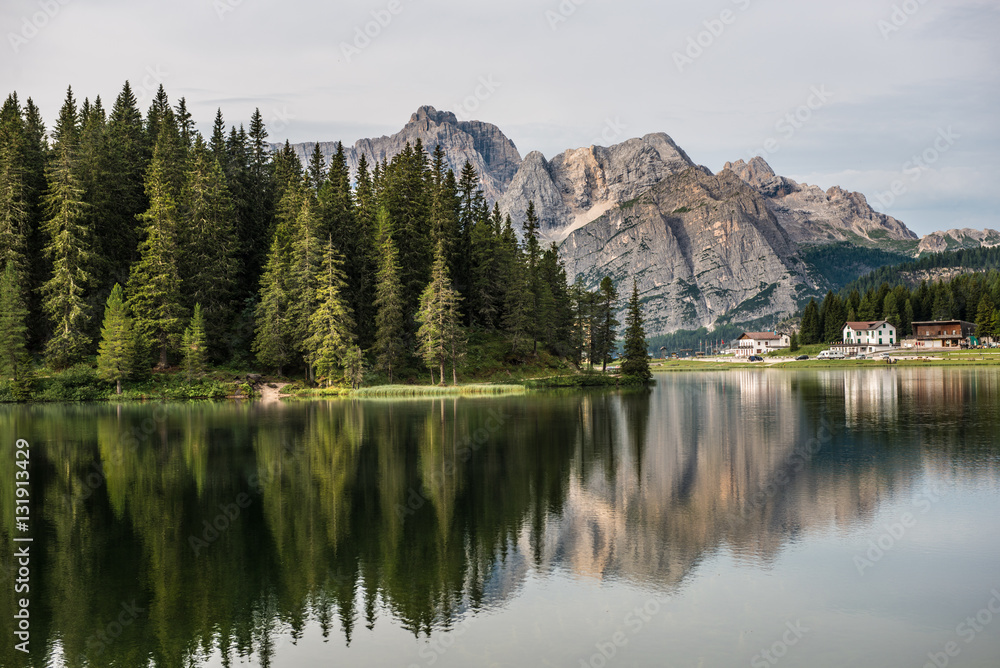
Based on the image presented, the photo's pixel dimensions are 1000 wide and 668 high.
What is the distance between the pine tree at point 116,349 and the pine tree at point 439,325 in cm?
3157

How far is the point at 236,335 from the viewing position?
3435 inches

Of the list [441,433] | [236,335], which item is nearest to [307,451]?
[441,433]

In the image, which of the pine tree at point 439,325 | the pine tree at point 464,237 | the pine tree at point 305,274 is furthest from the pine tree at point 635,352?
the pine tree at point 305,274

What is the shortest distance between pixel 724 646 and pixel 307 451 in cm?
2693

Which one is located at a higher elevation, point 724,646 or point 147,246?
point 147,246

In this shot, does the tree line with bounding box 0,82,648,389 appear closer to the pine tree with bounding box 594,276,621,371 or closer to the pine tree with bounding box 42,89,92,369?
the pine tree with bounding box 42,89,92,369

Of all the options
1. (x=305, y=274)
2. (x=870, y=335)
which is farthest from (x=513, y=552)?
(x=870, y=335)

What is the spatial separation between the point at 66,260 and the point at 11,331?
Result: 36.5 ft

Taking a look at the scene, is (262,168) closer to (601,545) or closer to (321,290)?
(321,290)

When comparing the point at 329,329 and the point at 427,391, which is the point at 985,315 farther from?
the point at 329,329

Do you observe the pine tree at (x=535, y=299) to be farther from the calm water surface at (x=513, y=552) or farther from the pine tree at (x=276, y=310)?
the calm water surface at (x=513, y=552)

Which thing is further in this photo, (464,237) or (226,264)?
(464,237)

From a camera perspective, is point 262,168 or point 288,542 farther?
point 262,168

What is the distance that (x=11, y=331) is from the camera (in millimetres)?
70188
